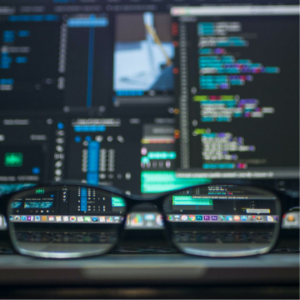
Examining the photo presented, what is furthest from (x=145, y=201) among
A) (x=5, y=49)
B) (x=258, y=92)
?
(x=5, y=49)

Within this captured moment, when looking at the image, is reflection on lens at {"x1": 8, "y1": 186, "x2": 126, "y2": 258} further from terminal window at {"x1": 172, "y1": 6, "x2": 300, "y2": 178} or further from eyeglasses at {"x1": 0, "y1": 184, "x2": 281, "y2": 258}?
terminal window at {"x1": 172, "y1": 6, "x2": 300, "y2": 178}

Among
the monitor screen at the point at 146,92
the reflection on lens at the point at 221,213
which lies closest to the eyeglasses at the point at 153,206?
the reflection on lens at the point at 221,213

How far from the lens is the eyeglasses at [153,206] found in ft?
0.97

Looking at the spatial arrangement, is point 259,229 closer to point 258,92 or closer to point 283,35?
point 258,92

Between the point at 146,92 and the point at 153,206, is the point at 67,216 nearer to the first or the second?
the point at 153,206

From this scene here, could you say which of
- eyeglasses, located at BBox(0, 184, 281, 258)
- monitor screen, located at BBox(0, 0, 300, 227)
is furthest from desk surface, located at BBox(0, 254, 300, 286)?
monitor screen, located at BBox(0, 0, 300, 227)

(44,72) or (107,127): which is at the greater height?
(44,72)

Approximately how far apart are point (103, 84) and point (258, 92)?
1.15ft

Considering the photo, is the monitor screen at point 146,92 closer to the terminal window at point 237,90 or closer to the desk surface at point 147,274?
the terminal window at point 237,90

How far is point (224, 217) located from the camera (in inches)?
12.3

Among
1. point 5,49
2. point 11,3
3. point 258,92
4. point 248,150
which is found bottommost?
point 248,150

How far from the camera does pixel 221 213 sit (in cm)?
31

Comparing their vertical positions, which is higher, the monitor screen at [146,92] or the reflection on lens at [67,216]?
the monitor screen at [146,92]

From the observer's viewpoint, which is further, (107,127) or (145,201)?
(107,127)
